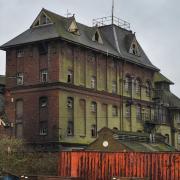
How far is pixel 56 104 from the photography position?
56188mm

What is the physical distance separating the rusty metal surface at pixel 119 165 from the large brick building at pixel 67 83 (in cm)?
1661

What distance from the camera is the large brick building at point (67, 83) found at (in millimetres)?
56938

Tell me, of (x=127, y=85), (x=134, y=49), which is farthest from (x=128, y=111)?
(x=134, y=49)

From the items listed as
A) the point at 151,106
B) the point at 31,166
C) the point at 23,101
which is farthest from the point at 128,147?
the point at 151,106

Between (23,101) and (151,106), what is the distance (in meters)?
20.7

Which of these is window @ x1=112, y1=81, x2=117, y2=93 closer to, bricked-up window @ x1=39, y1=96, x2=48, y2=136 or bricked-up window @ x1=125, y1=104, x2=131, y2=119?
bricked-up window @ x1=125, y1=104, x2=131, y2=119

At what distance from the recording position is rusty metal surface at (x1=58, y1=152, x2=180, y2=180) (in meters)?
35.7

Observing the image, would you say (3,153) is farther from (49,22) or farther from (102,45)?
(102,45)

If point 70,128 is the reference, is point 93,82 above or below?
above

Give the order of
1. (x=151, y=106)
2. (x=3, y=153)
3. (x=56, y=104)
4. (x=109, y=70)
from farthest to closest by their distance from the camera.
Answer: (x=151, y=106), (x=109, y=70), (x=56, y=104), (x=3, y=153)

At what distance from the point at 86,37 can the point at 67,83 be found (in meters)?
7.80

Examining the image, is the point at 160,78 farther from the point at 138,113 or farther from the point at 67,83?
the point at 67,83

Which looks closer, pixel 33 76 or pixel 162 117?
pixel 33 76

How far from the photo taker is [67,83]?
57.3 m
